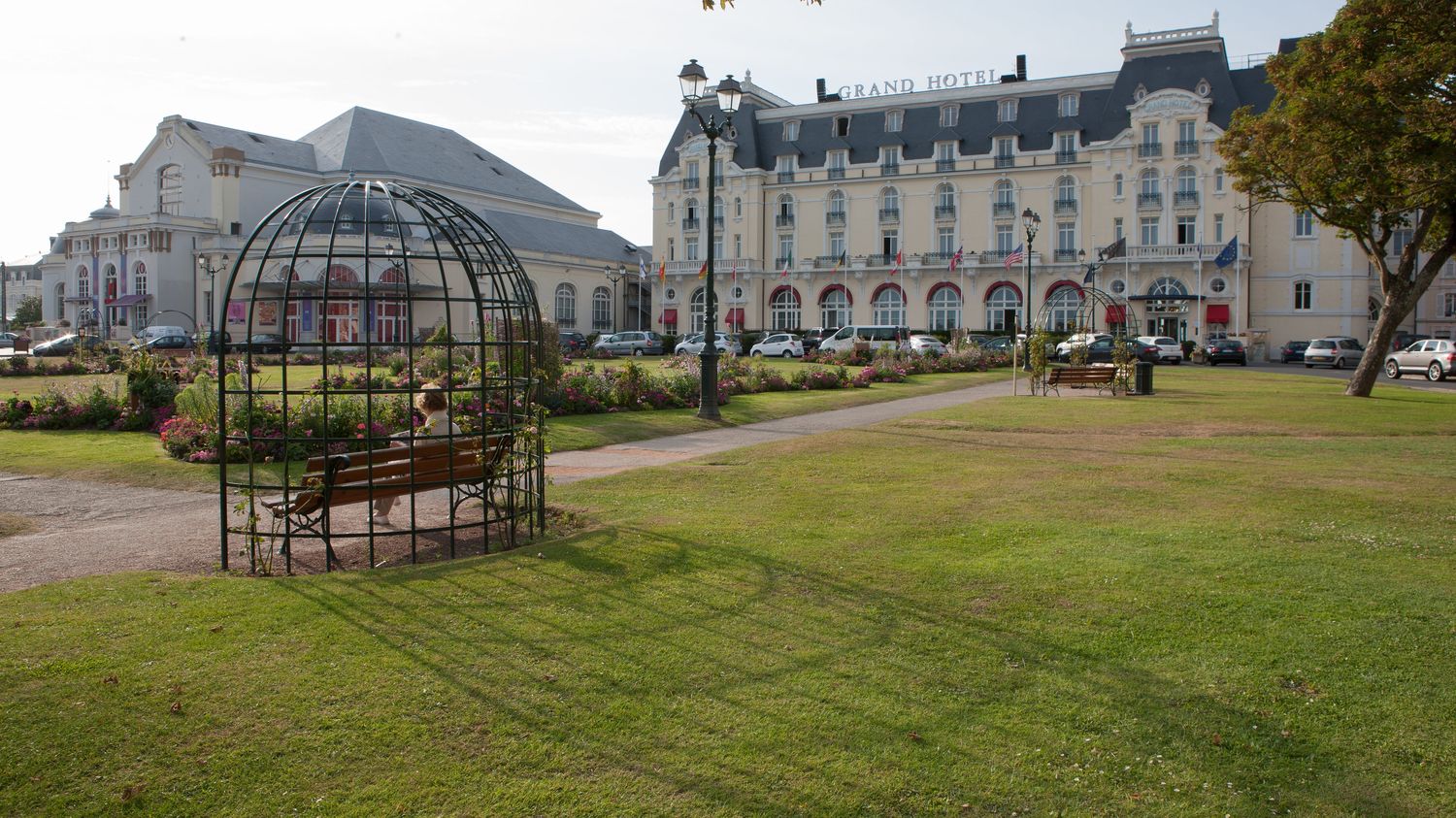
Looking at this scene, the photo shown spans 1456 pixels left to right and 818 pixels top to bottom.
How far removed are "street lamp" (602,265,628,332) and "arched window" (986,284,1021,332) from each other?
26.8m

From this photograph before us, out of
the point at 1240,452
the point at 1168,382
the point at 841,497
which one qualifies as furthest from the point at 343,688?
the point at 1168,382

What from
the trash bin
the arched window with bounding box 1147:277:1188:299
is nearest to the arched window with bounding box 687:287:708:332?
the arched window with bounding box 1147:277:1188:299

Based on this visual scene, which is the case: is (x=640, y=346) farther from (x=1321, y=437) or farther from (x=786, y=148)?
(x=1321, y=437)

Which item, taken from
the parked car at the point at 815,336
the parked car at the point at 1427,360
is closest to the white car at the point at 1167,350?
the parked car at the point at 1427,360

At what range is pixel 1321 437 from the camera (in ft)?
54.4

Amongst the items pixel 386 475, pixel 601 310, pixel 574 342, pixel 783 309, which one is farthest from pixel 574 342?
pixel 386 475

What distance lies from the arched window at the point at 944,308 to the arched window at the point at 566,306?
79.8 ft

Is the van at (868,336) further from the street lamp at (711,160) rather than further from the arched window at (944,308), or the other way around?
the street lamp at (711,160)

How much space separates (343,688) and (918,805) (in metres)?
2.83

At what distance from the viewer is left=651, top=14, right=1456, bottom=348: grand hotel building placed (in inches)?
2301

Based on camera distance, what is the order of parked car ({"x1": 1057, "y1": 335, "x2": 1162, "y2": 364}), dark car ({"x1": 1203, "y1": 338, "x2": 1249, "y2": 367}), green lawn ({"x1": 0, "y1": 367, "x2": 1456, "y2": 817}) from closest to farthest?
green lawn ({"x1": 0, "y1": 367, "x2": 1456, "y2": 817}), parked car ({"x1": 1057, "y1": 335, "x2": 1162, "y2": 364}), dark car ({"x1": 1203, "y1": 338, "x2": 1249, "y2": 367})

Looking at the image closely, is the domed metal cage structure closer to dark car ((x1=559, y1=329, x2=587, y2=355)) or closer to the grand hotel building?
dark car ((x1=559, y1=329, x2=587, y2=355))

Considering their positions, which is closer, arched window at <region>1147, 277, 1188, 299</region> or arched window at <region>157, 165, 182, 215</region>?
arched window at <region>1147, 277, 1188, 299</region>

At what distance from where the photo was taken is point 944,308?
66562mm
